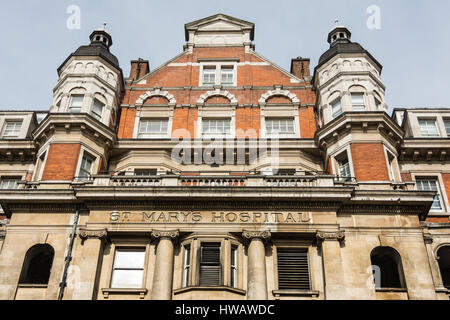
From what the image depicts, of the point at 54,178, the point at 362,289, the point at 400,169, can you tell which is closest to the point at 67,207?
the point at 54,178

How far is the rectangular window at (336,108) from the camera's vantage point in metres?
28.8

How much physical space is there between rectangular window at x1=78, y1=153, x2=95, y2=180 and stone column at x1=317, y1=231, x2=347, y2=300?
1191 cm

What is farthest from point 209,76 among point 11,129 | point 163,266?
point 163,266

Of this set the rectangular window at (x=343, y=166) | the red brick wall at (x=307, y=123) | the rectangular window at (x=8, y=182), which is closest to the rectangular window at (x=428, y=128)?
the red brick wall at (x=307, y=123)

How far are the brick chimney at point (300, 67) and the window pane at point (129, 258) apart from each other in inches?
656

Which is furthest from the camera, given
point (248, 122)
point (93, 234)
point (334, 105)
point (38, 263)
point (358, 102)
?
point (248, 122)

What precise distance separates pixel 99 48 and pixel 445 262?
23241 mm

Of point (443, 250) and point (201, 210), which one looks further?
point (443, 250)

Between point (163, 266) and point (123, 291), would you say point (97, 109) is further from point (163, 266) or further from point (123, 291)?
point (123, 291)

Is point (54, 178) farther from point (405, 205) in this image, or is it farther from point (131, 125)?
point (405, 205)

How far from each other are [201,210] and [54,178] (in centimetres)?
775

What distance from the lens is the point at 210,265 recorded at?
22000 millimetres
